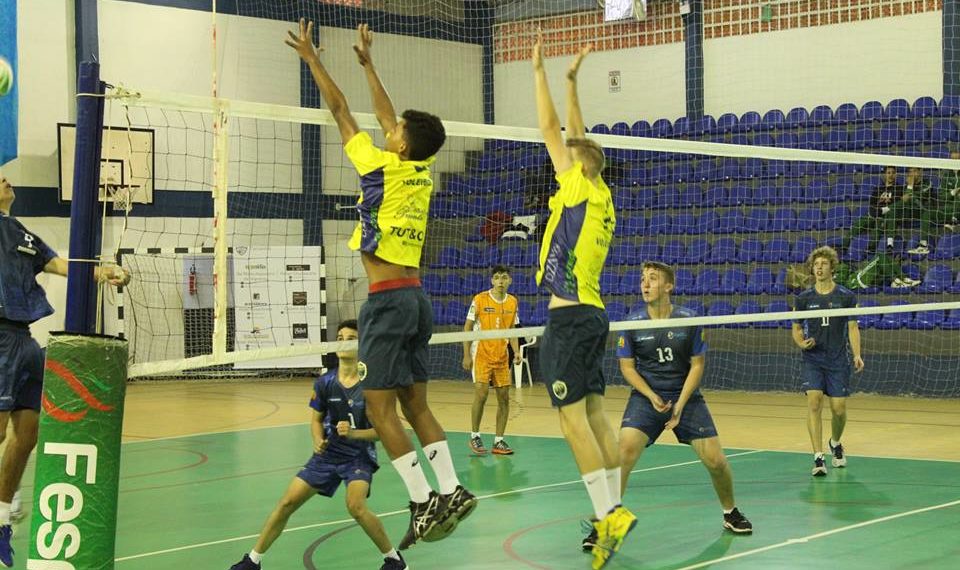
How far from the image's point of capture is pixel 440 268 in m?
19.2

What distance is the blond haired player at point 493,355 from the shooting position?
498 inches

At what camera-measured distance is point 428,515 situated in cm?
586

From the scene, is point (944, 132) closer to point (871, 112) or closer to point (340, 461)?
point (871, 112)

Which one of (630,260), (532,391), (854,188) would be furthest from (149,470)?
(854,188)

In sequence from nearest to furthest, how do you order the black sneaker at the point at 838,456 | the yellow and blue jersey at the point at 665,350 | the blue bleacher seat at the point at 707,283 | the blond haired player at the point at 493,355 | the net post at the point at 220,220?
the net post at the point at 220,220
the yellow and blue jersey at the point at 665,350
the black sneaker at the point at 838,456
the blond haired player at the point at 493,355
the blue bleacher seat at the point at 707,283

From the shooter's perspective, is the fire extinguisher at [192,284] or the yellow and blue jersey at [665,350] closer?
the yellow and blue jersey at [665,350]

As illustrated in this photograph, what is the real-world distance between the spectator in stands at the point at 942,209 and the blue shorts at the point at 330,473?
11.2 metres

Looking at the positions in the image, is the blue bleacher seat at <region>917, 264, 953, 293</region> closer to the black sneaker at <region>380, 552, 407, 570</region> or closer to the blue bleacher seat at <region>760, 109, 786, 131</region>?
the blue bleacher seat at <region>760, 109, 786, 131</region>

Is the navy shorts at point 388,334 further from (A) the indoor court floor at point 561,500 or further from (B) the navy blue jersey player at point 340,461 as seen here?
(A) the indoor court floor at point 561,500

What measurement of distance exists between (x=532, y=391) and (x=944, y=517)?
33.1ft

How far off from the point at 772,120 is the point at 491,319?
8.13 metres

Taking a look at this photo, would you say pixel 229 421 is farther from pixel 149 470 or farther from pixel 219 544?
pixel 219 544

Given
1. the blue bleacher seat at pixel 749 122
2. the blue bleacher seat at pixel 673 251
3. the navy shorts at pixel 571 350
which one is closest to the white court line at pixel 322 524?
the navy shorts at pixel 571 350

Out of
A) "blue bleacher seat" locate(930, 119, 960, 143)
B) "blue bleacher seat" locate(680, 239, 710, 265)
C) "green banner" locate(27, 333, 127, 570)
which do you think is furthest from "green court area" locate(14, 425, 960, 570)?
"blue bleacher seat" locate(930, 119, 960, 143)
